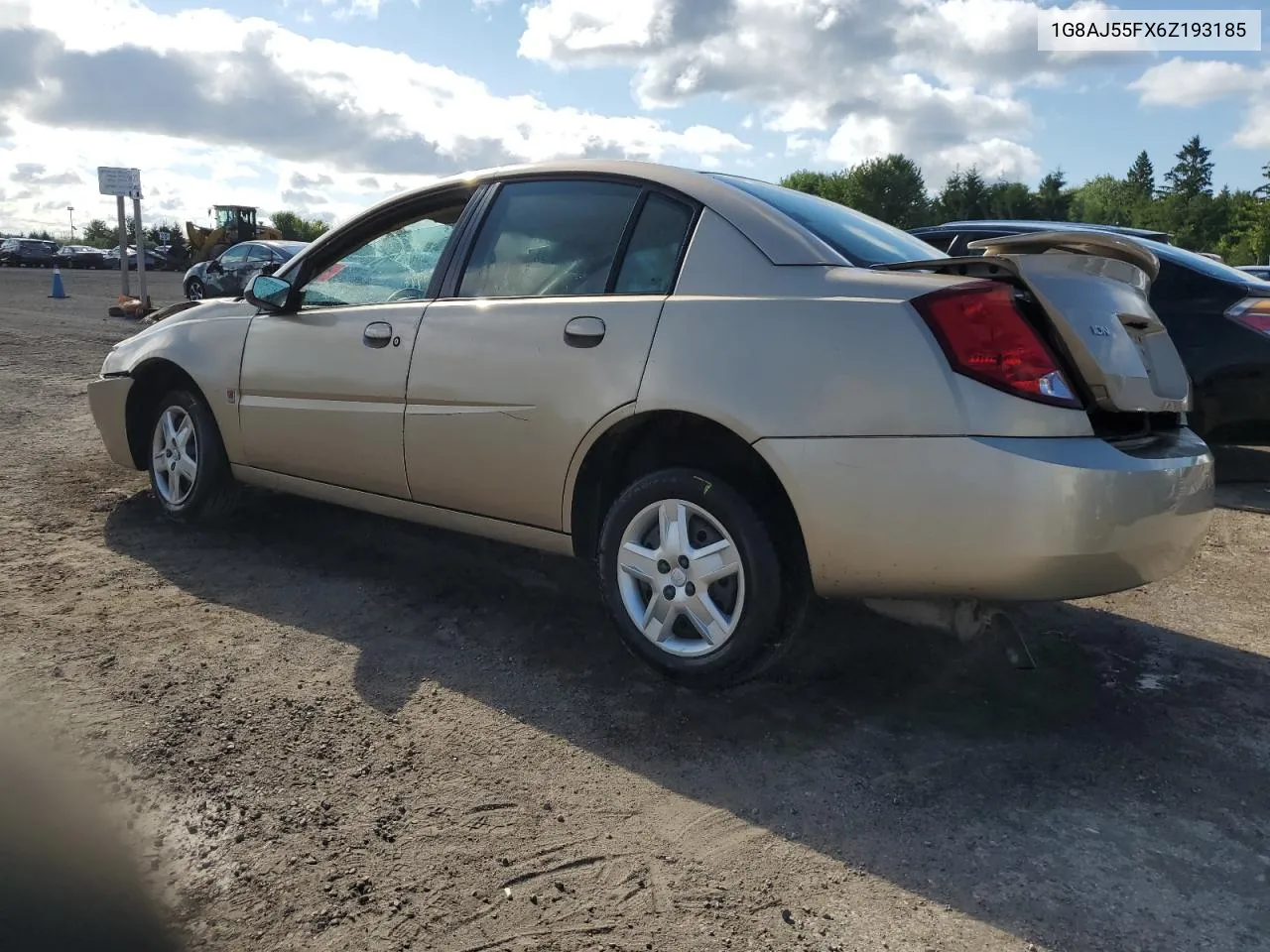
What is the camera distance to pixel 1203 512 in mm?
2920

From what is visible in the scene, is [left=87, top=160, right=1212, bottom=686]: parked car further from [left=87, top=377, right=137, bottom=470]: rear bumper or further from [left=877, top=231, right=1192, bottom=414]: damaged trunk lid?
[left=87, top=377, right=137, bottom=470]: rear bumper

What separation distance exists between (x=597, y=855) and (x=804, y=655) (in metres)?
1.35

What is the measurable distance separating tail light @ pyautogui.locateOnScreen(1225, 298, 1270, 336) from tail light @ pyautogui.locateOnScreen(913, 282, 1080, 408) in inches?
159

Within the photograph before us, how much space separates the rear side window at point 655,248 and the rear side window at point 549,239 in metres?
0.07

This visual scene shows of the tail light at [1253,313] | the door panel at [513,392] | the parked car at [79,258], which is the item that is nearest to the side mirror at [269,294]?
the door panel at [513,392]

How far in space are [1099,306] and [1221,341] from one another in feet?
12.2

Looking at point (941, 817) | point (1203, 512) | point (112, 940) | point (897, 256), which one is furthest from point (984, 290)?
point (112, 940)

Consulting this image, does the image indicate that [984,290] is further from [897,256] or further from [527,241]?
[527,241]

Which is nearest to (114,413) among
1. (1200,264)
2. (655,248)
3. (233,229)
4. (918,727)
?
(655,248)

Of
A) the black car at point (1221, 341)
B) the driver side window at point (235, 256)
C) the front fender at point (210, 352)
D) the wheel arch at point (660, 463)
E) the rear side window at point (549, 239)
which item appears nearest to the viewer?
the wheel arch at point (660, 463)

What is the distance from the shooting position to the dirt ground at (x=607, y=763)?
6.89ft

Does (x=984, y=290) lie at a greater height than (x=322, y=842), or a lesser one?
greater

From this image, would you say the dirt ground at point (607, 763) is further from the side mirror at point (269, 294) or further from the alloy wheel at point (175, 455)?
the side mirror at point (269, 294)

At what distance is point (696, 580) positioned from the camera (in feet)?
10.0
